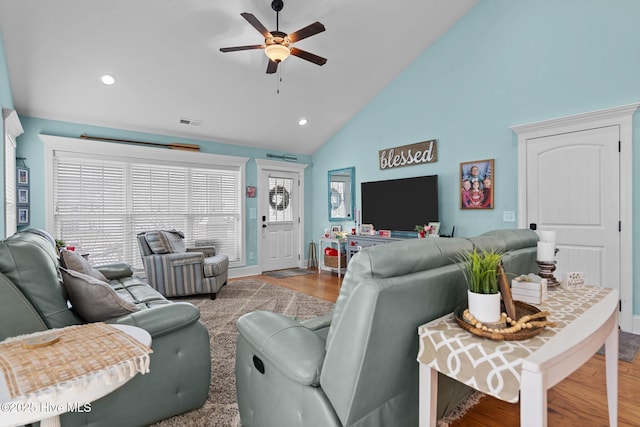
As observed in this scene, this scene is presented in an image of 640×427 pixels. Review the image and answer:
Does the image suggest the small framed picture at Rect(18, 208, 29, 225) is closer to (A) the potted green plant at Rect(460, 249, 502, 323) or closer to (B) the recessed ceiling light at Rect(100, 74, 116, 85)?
(B) the recessed ceiling light at Rect(100, 74, 116, 85)

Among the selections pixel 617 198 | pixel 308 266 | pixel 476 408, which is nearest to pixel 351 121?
pixel 308 266

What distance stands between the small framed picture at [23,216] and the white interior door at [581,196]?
5870 millimetres

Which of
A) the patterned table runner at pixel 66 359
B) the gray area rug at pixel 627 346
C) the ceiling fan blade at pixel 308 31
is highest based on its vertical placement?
the ceiling fan blade at pixel 308 31

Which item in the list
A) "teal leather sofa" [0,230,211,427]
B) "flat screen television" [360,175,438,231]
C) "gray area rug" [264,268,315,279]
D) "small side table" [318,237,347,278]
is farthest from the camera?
"gray area rug" [264,268,315,279]

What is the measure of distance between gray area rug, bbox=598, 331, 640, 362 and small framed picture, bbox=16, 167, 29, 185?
6116 mm

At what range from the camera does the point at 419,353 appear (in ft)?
3.69

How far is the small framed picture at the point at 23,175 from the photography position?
3.73m

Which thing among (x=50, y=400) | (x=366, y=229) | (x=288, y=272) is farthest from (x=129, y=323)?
(x=288, y=272)

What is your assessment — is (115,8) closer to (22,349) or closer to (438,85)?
(22,349)

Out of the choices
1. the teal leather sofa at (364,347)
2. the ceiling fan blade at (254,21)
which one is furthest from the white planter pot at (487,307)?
the ceiling fan blade at (254,21)

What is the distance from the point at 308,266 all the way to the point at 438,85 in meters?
4.07

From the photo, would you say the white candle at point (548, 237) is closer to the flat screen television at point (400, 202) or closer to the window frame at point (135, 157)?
the flat screen television at point (400, 202)

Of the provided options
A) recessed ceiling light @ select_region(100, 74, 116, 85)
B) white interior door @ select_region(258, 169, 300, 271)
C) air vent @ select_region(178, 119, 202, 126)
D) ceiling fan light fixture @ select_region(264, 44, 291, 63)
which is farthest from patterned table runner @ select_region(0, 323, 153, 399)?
white interior door @ select_region(258, 169, 300, 271)

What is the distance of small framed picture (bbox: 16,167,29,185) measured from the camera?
3.73m
